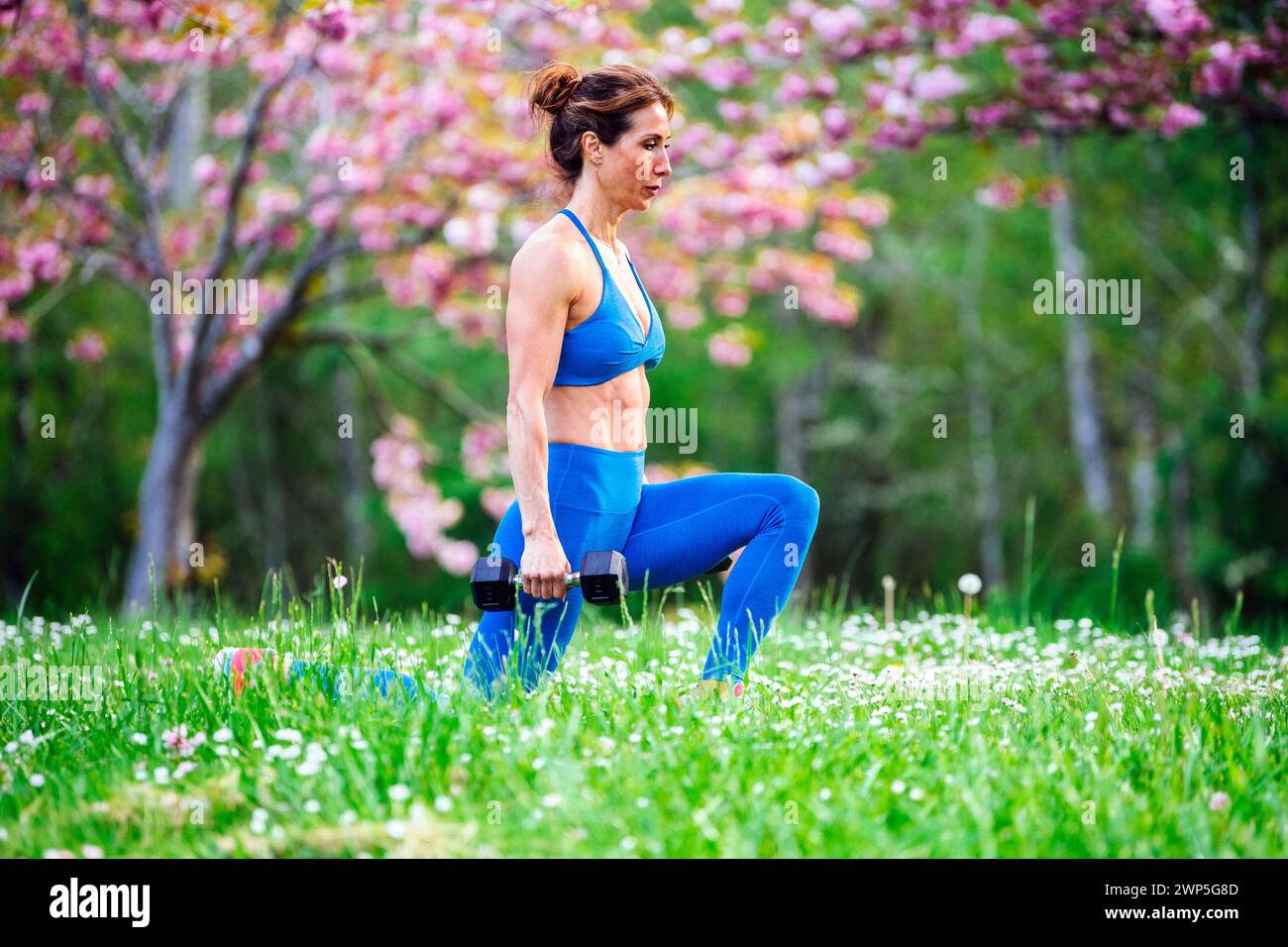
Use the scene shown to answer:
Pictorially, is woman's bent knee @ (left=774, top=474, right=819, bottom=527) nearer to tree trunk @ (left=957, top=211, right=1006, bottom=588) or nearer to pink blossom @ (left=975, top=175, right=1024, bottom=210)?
pink blossom @ (left=975, top=175, right=1024, bottom=210)

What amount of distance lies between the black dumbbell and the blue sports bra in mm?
571

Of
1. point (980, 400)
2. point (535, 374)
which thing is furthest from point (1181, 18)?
point (980, 400)

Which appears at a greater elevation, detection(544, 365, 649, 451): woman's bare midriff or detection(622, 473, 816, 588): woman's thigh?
detection(544, 365, 649, 451): woman's bare midriff

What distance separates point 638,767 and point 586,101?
2086 mm

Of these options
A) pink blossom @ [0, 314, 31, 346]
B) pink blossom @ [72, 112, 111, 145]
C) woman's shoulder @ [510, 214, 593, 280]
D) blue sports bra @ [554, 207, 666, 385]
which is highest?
pink blossom @ [72, 112, 111, 145]

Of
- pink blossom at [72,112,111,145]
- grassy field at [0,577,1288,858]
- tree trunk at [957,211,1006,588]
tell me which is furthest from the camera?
tree trunk at [957,211,1006,588]

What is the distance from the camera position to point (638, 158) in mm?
3971

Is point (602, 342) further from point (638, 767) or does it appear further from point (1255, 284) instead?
point (1255, 284)

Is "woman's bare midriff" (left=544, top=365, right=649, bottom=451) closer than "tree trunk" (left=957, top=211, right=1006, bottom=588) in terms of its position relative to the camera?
Yes

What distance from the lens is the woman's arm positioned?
3.77 m

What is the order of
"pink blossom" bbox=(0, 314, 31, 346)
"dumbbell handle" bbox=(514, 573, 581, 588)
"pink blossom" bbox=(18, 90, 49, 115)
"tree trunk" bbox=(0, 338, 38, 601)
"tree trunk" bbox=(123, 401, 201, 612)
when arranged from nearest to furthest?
1. "dumbbell handle" bbox=(514, 573, 581, 588)
2. "pink blossom" bbox=(18, 90, 49, 115)
3. "tree trunk" bbox=(123, 401, 201, 612)
4. "pink blossom" bbox=(0, 314, 31, 346)
5. "tree trunk" bbox=(0, 338, 38, 601)

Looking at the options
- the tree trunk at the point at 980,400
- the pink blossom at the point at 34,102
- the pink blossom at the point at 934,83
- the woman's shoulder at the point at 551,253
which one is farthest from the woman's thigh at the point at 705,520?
the tree trunk at the point at 980,400

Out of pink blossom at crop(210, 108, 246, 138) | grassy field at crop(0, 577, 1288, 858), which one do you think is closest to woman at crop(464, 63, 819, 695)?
grassy field at crop(0, 577, 1288, 858)
